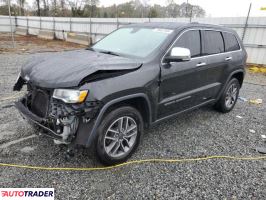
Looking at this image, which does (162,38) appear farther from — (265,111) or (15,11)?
(15,11)

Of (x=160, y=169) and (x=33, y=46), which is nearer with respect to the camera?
(x=160, y=169)

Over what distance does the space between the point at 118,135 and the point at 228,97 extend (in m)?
3.15

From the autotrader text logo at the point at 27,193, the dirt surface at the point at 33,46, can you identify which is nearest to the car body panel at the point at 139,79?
the autotrader text logo at the point at 27,193

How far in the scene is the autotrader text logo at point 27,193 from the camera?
2.48 metres

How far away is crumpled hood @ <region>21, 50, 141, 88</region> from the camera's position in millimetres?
2512

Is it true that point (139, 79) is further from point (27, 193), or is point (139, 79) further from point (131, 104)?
point (27, 193)

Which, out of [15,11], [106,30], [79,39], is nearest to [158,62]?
[106,30]

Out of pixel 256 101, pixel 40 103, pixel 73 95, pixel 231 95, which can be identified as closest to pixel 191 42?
pixel 231 95

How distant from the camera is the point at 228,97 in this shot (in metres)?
5.05

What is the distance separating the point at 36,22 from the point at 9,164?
29.5m

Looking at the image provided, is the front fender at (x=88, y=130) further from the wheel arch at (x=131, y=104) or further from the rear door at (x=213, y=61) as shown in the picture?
the rear door at (x=213, y=61)

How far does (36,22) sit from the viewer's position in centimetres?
2852

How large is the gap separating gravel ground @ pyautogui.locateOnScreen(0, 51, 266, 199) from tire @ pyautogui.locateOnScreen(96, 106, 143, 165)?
182 millimetres

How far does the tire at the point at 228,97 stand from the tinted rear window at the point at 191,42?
141 centimetres
